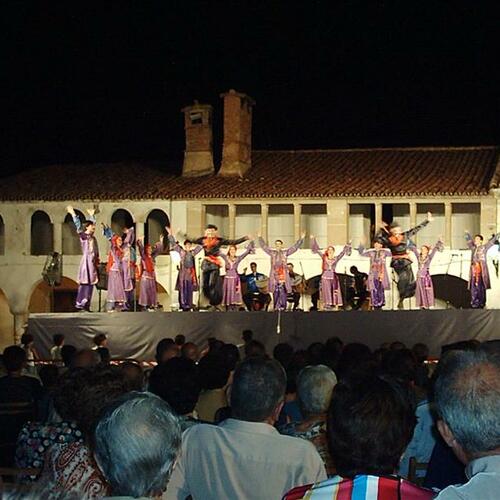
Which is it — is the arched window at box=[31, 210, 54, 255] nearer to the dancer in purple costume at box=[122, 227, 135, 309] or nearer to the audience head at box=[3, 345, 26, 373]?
the dancer in purple costume at box=[122, 227, 135, 309]

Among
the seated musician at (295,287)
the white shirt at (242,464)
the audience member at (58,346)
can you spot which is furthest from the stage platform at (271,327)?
the white shirt at (242,464)

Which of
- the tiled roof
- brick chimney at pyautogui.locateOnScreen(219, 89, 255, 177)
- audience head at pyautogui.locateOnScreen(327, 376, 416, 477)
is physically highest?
brick chimney at pyautogui.locateOnScreen(219, 89, 255, 177)

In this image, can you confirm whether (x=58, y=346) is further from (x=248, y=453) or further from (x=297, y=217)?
(x=297, y=217)

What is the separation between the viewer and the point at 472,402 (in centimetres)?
296

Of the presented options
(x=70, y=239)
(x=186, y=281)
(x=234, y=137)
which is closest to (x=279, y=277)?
(x=186, y=281)

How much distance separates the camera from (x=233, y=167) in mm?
32156

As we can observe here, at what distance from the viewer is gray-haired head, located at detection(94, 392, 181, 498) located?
2980 millimetres

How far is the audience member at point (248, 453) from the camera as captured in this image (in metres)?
4.09

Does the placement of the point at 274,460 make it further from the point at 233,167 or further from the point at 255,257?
the point at 233,167

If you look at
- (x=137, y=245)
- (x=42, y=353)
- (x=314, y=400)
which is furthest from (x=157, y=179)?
(x=314, y=400)

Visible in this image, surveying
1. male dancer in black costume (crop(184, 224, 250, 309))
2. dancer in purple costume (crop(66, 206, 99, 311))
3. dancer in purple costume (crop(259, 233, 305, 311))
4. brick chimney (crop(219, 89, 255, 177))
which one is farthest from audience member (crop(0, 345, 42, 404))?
brick chimney (crop(219, 89, 255, 177))

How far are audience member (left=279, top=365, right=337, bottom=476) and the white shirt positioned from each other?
2.10ft

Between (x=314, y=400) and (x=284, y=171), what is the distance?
27320 mm

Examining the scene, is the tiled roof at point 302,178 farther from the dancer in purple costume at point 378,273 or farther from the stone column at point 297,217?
the dancer in purple costume at point 378,273
